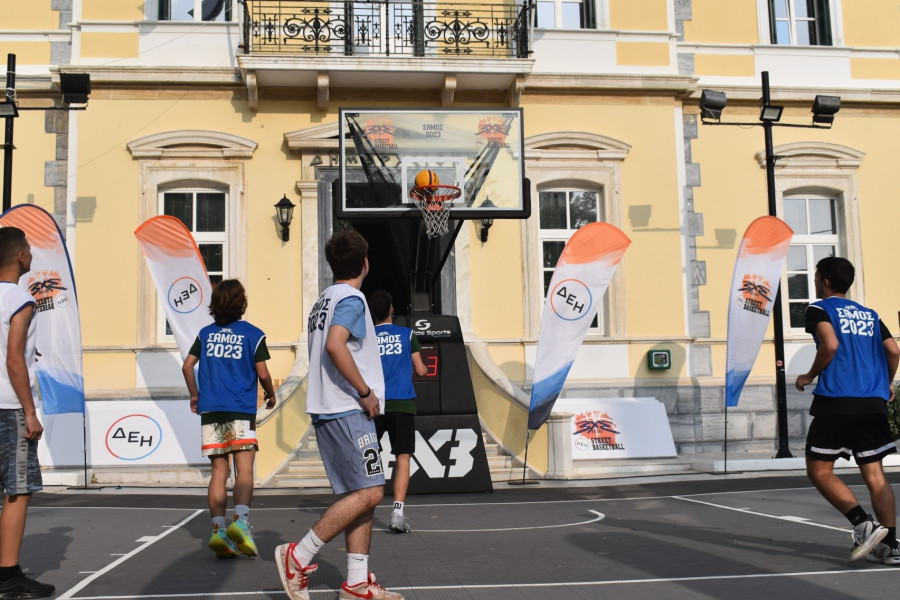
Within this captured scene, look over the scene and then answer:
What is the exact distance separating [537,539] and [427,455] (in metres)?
3.98

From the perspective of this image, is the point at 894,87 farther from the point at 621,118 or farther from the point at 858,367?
the point at 858,367

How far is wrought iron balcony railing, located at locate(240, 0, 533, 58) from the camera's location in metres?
15.1

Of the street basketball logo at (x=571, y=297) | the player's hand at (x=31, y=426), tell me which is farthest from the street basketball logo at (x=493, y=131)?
the player's hand at (x=31, y=426)

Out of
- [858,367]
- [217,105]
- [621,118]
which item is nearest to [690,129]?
[621,118]

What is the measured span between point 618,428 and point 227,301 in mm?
8968

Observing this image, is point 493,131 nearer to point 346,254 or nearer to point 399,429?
point 399,429

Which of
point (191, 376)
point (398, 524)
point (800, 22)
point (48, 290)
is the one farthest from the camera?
point (800, 22)

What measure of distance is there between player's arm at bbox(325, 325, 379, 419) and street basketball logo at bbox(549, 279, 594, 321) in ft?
25.1

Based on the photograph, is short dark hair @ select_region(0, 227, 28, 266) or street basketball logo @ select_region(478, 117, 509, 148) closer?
short dark hair @ select_region(0, 227, 28, 266)

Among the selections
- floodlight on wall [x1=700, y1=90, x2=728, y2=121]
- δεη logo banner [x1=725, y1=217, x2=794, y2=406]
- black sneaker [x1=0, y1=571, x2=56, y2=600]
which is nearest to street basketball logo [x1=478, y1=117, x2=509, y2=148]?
floodlight on wall [x1=700, y1=90, x2=728, y2=121]

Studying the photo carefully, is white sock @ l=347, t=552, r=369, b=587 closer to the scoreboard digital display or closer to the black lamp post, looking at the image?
the scoreboard digital display

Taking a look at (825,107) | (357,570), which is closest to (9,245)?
(357,570)

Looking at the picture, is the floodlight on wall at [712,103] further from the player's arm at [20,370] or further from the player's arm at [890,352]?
the player's arm at [20,370]

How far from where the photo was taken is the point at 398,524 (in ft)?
24.1
